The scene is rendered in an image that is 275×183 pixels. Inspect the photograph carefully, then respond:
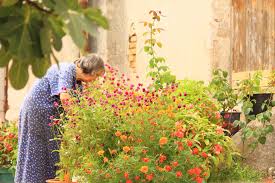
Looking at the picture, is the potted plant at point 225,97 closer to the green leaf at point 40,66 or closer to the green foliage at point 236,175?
the green foliage at point 236,175

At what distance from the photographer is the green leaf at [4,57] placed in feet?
4.44

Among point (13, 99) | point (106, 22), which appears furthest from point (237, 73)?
point (106, 22)

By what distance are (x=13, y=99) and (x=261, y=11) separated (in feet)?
14.3

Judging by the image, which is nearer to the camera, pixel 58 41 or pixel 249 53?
pixel 58 41

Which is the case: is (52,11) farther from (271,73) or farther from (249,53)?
(249,53)

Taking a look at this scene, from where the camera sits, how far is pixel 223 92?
7191 mm

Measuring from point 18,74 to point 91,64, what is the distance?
14.5 feet

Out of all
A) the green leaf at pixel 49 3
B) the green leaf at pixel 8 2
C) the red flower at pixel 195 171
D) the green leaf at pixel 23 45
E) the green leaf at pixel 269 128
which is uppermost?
the green leaf at pixel 8 2

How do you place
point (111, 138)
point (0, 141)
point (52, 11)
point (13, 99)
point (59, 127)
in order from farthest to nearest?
point (13, 99), point (0, 141), point (59, 127), point (111, 138), point (52, 11)

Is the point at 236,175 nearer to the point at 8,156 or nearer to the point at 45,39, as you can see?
the point at 8,156

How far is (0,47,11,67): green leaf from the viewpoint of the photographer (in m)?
1.35

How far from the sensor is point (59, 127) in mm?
5656

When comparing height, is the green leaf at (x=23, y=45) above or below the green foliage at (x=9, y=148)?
above

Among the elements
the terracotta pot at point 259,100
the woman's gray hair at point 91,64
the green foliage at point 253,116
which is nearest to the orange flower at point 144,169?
the woman's gray hair at point 91,64
